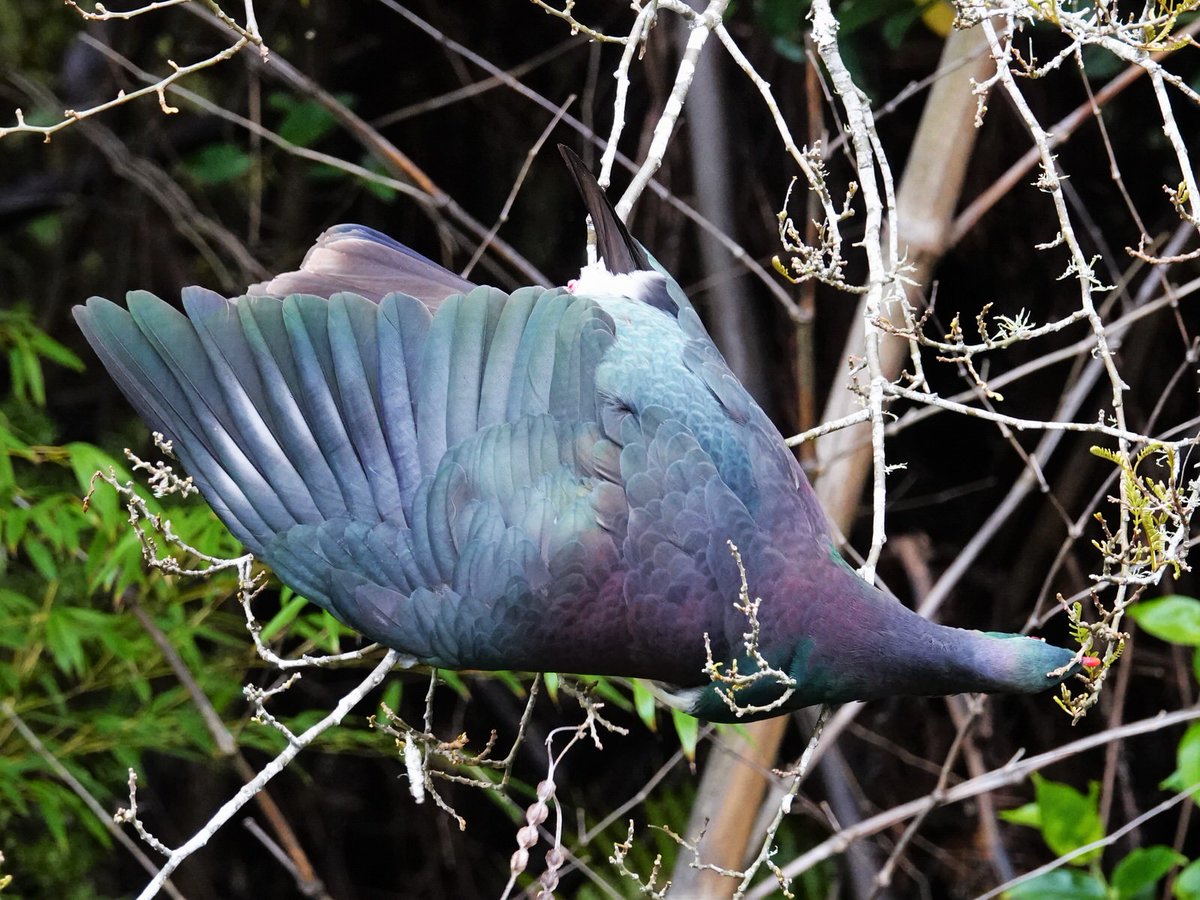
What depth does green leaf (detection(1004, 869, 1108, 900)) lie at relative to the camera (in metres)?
2.63

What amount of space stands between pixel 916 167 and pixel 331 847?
2.53 meters

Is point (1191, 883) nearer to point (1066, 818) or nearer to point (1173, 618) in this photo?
point (1066, 818)

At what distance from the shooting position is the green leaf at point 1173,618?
2332mm

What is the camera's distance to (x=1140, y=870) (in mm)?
2617

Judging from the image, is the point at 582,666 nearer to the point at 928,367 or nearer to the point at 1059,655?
the point at 1059,655

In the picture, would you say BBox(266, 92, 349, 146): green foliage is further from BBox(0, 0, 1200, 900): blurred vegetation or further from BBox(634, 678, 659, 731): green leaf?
BBox(634, 678, 659, 731): green leaf

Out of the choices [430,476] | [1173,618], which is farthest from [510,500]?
[1173,618]

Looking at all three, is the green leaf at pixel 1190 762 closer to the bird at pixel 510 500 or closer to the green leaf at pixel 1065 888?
the green leaf at pixel 1065 888

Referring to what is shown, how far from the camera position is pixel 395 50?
3525mm

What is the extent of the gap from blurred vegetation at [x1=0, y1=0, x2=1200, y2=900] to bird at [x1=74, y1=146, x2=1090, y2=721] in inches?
37.5

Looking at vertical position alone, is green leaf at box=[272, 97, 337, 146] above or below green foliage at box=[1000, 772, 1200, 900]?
above

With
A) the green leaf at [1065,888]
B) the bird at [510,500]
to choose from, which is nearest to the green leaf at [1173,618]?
the green leaf at [1065,888]

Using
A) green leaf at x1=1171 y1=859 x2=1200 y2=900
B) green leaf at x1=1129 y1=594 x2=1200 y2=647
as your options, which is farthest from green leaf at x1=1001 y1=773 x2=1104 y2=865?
green leaf at x1=1129 y1=594 x2=1200 y2=647

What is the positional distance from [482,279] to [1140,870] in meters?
1.82
